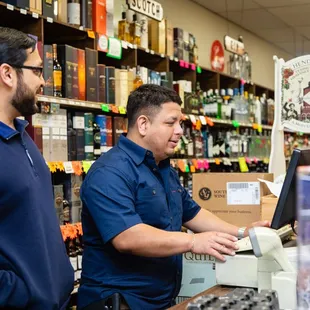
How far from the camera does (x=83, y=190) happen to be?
238 cm

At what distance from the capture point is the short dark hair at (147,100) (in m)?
2.62

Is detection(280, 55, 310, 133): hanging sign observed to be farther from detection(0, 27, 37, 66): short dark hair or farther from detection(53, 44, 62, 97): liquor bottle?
detection(0, 27, 37, 66): short dark hair

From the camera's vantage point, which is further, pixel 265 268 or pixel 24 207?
pixel 24 207

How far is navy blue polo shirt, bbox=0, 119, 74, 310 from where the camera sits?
6.43 ft

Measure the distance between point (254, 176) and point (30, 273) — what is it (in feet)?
6.14

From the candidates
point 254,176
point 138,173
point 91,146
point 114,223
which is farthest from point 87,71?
point 114,223

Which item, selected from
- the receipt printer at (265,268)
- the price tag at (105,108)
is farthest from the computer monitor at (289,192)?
the price tag at (105,108)

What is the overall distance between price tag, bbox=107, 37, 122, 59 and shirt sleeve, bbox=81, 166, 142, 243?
2.16 metres

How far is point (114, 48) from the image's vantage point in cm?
438

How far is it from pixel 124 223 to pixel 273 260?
0.61m

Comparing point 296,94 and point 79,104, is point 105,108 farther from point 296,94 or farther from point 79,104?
point 296,94

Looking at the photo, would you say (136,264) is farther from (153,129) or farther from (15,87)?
(15,87)

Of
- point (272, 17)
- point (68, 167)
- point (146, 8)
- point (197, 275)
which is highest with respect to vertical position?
point (272, 17)

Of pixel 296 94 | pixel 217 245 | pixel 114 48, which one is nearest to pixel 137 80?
pixel 114 48
